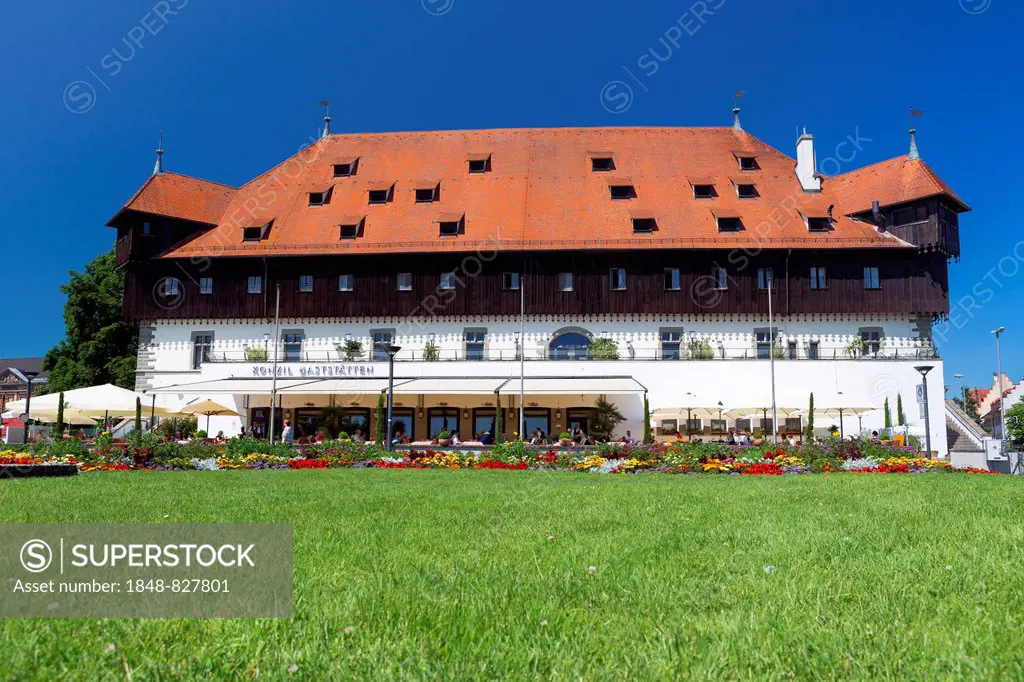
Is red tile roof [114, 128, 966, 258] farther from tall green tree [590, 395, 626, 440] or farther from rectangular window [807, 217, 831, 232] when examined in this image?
tall green tree [590, 395, 626, 440]

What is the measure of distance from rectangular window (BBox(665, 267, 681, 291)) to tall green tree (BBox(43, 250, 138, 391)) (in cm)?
3427

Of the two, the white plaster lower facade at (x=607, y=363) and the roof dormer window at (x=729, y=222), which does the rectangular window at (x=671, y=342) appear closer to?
the white plaster lower facade at (x=607, y=363)

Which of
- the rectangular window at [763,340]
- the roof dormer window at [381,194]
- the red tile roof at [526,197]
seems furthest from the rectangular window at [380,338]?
the rectangular window at [763,340]

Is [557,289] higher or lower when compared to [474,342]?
higher

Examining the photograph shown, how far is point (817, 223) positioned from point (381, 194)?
23106 millimetres

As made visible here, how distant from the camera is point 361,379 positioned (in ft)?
122

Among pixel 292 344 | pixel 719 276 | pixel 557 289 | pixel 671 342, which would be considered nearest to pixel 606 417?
pixel 671 342

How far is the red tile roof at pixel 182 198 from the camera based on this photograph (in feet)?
139

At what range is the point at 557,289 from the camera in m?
39.7

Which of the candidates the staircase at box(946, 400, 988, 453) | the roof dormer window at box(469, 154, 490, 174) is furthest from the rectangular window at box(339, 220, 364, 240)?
the staircase at box(946, 400, 988, 453)

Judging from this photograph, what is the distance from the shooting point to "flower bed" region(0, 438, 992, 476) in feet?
63.8

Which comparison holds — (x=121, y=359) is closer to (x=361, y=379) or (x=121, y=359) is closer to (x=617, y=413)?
(x=361, y=379)

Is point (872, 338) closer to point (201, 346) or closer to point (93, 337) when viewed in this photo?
point (201, 346)

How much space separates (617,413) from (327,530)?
2911 centimetres
